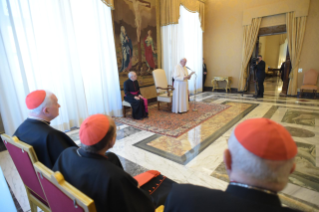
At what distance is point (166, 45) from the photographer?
6.94m

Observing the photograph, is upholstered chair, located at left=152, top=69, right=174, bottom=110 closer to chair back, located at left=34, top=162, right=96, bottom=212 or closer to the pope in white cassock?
the pope in white cassock

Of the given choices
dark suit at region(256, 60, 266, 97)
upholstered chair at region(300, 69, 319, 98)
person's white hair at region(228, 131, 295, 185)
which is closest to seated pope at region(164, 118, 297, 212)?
person's white hair at region(228, 131, 295, 185)

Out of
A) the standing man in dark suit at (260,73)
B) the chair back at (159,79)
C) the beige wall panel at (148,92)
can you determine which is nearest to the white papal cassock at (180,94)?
the chair back at (159,79)

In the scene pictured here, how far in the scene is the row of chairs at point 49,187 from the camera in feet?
2.49

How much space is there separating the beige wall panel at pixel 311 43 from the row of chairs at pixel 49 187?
327 inches

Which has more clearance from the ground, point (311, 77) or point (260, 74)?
point (260, 74)

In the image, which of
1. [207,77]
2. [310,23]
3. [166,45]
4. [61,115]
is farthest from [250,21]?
[61,115]

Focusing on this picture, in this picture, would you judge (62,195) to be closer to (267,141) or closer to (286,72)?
(267,141)

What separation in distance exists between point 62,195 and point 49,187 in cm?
17

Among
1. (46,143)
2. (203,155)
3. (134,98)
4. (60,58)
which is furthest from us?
(134,98)

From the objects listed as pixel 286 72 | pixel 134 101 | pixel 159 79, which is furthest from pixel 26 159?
pixel 286 72

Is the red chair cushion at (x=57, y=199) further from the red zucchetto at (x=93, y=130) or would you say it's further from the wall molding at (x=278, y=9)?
the wall molding at (x=278, y=9)

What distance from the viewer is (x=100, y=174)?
3.01ft

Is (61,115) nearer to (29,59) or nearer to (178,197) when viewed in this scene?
(29,59)
